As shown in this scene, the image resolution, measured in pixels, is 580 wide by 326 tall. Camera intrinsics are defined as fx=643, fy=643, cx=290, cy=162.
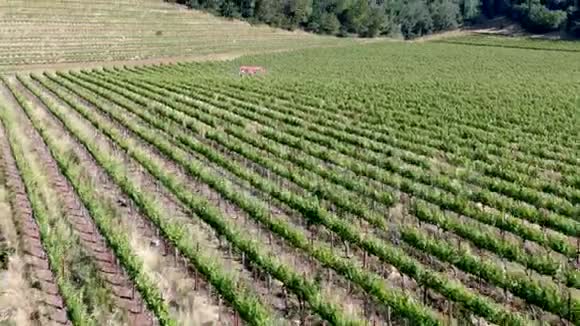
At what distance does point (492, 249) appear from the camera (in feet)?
45.0

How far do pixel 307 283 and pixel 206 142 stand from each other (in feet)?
47.8

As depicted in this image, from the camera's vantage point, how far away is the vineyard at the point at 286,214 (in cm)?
1179

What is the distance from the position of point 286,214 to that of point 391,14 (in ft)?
413

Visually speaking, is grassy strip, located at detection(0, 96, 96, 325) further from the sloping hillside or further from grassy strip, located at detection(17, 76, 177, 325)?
the sloping hillside

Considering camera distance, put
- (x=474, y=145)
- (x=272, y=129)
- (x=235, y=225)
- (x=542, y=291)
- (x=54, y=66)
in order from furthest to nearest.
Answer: (x=54, y=66) < (x=272, y=129) < (x=474, y=145) < (x=235, y=225) < (x=542, y=291)

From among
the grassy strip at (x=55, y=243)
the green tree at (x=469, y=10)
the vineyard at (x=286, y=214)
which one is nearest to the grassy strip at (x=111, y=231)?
the vineyard at (x=286, y=214)

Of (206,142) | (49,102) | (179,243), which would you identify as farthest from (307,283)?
(49,102)

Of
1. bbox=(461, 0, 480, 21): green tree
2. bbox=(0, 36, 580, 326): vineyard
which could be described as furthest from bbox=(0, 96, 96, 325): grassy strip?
bbox=(461, 0, 480, 21): green tree

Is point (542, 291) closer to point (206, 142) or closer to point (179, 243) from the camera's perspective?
point (179, 243)

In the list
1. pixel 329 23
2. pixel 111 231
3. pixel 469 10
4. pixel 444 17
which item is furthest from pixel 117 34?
pixel 469 10

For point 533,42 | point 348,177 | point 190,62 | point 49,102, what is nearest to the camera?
point 348,177

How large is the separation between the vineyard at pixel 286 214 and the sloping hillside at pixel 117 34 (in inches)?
1407

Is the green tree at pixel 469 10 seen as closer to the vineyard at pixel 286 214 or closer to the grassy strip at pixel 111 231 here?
the vineyard at pixel 286 214

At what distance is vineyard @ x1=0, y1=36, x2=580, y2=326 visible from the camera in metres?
11.8
